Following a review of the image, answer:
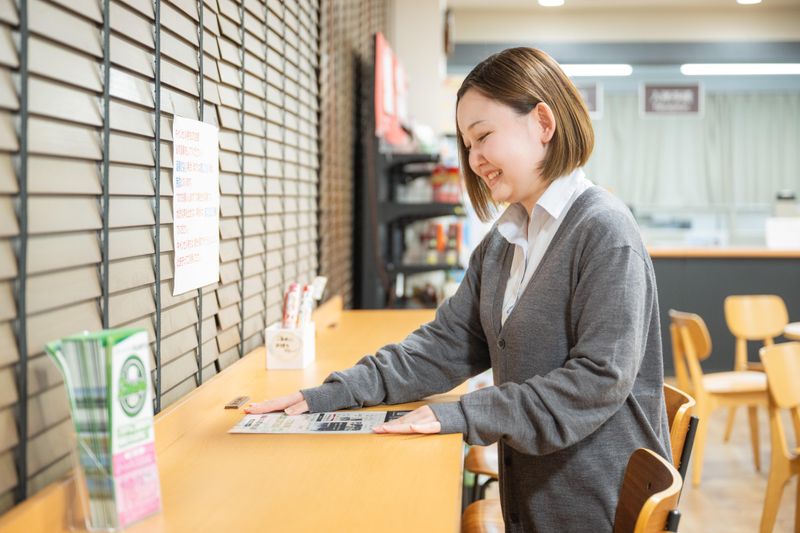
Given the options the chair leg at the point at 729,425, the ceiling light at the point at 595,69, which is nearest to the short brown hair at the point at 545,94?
the chair leg at the point at 729,425

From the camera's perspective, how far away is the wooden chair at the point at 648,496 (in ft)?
4.18

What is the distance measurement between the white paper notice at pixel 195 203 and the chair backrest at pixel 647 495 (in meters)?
1.00

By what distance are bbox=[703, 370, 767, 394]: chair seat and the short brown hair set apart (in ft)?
10.5

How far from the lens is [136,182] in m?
1.57

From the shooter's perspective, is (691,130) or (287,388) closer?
(287,388)

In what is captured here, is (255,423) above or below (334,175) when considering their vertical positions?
below

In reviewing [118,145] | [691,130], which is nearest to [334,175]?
[118,145]

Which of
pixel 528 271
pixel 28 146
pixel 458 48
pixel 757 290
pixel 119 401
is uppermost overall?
pixel 458 48

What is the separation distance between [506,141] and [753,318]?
13.6 ft

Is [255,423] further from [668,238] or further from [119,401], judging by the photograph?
[668,238]

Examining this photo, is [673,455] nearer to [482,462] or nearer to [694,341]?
[482,462]

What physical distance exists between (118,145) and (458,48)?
7250mm

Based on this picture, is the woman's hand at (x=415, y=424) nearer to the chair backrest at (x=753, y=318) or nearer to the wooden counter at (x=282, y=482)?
the wooden counter at (x=282, y=482)

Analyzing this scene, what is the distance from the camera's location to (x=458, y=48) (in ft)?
27.5
